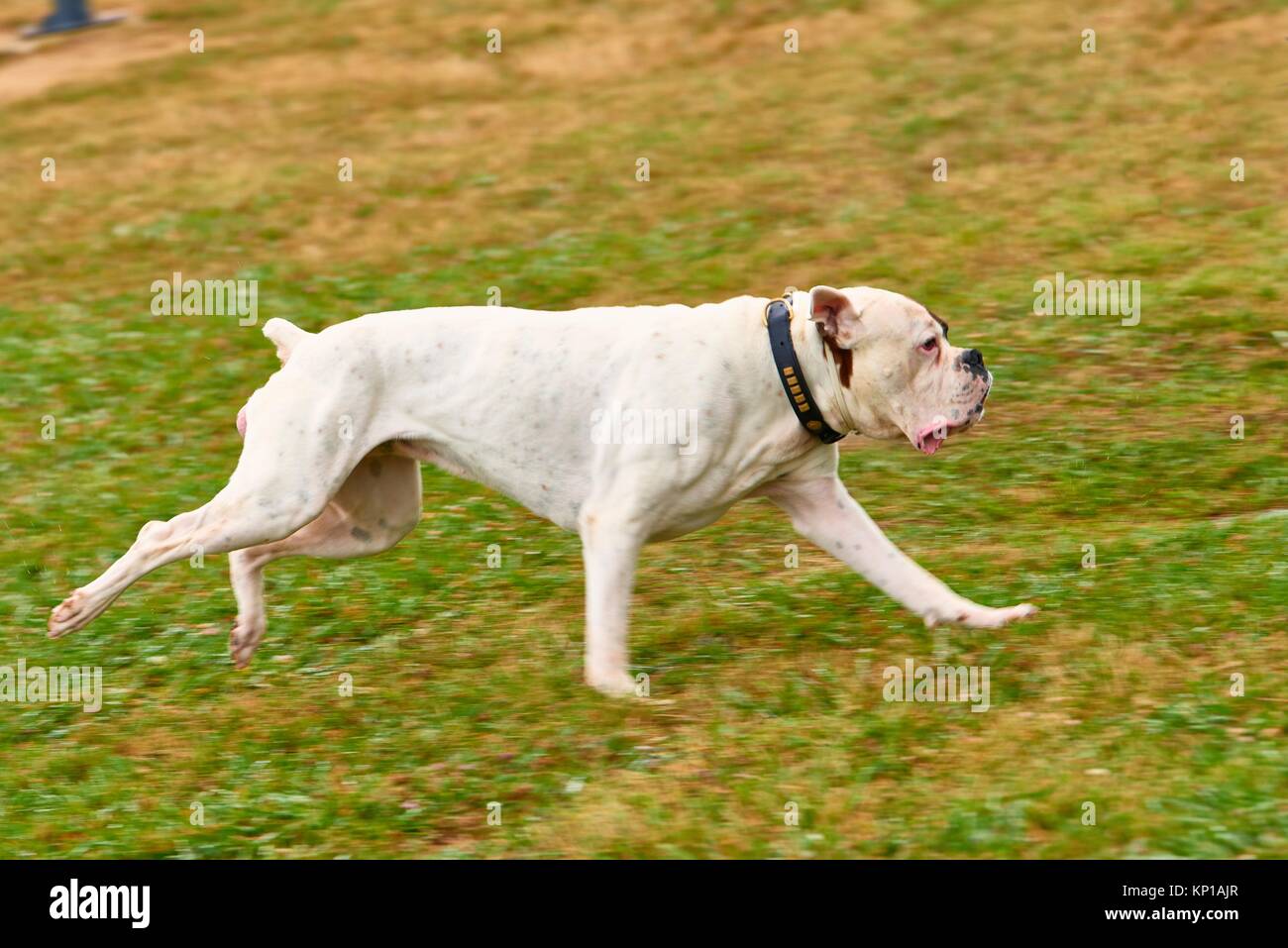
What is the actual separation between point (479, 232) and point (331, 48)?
7.24 m

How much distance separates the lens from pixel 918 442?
7090 millimetres

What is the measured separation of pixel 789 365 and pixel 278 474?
202cm

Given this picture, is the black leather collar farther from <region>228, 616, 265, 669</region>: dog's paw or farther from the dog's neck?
<region>228, 616, 265, 669</region>: dog's paw

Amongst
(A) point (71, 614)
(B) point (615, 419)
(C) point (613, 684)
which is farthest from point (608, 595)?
(A) point (71, 614)

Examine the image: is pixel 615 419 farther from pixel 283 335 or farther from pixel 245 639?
pixel 245 639

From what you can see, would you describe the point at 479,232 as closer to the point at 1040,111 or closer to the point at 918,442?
the point at 1040,111

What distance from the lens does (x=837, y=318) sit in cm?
696

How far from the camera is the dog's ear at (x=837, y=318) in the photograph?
6902 mm

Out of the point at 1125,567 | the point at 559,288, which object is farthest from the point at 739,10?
the point at 1125,567

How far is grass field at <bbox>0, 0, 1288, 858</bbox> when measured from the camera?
650 centimetres

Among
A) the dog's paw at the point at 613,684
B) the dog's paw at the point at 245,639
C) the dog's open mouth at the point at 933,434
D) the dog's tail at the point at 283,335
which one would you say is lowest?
the dog's paw at the point at 613,684

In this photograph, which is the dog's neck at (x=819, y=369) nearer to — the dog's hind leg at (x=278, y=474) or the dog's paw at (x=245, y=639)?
the dog's hind leg at (x=278, y=474)

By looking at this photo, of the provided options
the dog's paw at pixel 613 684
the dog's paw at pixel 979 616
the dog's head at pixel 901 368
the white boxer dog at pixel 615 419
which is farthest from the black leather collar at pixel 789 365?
the dog's paw at pixel 613 684

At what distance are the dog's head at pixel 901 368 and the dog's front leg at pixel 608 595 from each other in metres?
1.02
